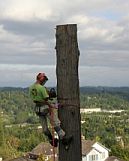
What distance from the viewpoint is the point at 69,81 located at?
6152 mm

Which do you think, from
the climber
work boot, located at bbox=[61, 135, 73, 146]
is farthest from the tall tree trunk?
the climber

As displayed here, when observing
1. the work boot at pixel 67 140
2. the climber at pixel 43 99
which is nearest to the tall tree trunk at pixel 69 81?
the work boot at pixel 67 140

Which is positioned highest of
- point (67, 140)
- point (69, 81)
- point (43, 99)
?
point (69, 81)

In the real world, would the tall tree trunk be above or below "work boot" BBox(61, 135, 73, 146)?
above

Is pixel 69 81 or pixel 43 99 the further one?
pixel 43 99

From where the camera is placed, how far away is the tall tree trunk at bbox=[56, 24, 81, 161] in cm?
615

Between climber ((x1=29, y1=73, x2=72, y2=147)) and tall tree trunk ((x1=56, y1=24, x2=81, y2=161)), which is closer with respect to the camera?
tall tree trunk ((x1=56, y1=24, x2=81, y2=161))

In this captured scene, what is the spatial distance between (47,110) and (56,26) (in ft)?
4.47

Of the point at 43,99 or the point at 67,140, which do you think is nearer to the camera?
the point at 67,140

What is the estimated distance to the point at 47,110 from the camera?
683 centimetres

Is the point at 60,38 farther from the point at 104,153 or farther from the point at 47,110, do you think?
the point at 104,153

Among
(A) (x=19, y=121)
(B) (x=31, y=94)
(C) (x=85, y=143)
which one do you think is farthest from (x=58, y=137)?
(A) (x=19, y=121)

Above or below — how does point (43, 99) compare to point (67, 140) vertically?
above

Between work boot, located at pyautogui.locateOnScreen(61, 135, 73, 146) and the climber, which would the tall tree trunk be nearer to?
work boot, located at pyautogui.locateOnScreen(61, 135, 73, 146)
